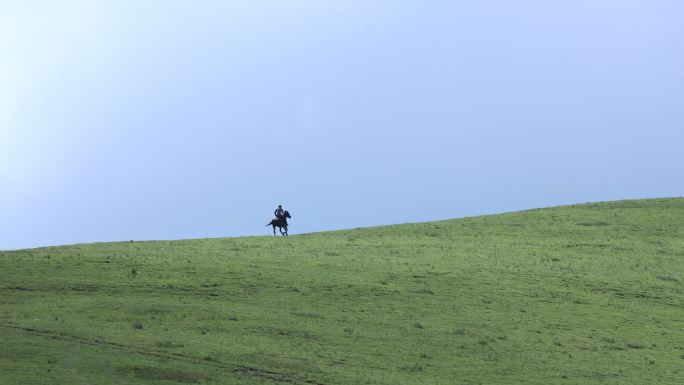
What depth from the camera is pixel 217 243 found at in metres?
68.0

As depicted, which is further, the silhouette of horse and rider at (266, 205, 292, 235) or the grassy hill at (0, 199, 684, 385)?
the silhouette of horse and rider at (266, 205, 292, 235)

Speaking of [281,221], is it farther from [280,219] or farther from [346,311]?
[346,311]

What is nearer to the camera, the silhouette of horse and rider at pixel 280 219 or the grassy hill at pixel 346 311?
the grassy hill at pixel 346 311

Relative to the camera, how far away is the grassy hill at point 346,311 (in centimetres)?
4316

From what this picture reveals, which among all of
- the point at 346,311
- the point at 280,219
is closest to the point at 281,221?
the point at 280,219

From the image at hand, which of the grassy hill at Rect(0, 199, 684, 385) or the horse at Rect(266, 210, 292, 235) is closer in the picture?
the grassy hill at Rect(0, 199, 684, 385)

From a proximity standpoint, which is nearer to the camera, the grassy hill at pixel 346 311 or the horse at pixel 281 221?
the grassy hill at pixel 346 311

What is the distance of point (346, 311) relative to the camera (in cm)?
5244

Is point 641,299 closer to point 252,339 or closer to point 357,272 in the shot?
point 357,272

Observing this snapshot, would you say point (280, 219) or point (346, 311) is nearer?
point (346, 311)

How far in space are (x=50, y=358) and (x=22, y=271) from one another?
15760 millimetres

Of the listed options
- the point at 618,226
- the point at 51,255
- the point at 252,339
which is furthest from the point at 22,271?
the point at 618,226

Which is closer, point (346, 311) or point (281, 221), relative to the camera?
point (346, 311)

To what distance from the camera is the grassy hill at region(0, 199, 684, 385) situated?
142 ft
